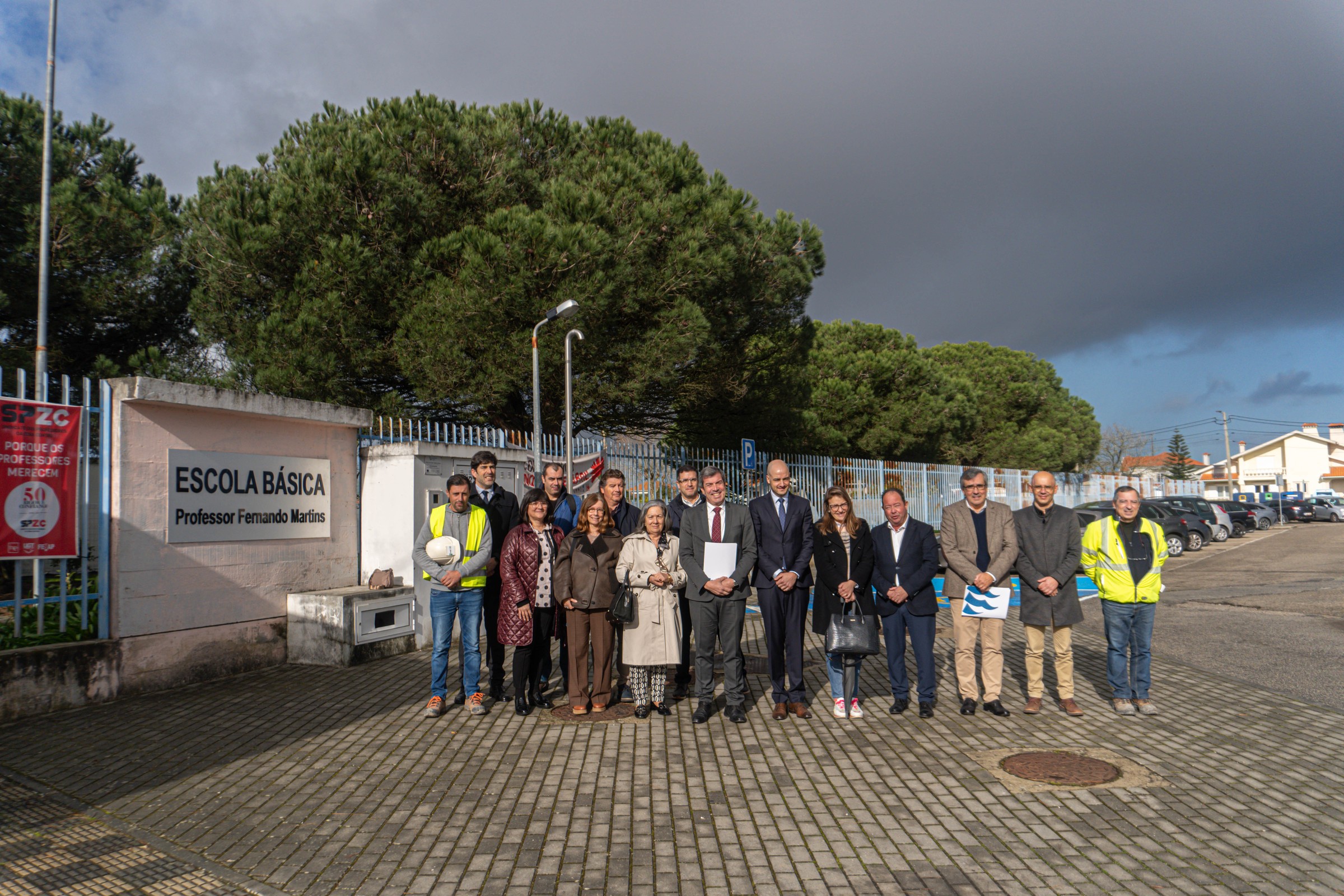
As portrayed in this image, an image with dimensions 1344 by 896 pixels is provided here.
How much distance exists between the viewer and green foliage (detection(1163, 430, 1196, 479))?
86.4 m

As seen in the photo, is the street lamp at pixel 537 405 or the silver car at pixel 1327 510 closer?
the street lamp at pixel 537 405

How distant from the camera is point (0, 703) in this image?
588 centimetres

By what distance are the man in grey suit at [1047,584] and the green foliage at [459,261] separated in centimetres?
953

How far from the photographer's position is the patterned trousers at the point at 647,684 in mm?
6020

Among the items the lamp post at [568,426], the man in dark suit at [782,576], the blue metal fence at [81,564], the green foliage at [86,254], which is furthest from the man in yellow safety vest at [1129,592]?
the green foliage at [86,254]

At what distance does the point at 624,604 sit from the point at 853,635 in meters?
1.63

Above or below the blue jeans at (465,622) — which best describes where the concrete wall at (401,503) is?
above

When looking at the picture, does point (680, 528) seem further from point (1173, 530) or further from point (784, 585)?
point (1173, 530)

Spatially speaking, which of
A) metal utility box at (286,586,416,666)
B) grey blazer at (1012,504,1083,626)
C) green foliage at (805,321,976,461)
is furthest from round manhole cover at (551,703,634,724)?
green foliage at (805,321,976,461)

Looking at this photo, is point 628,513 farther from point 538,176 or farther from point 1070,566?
point 538,176

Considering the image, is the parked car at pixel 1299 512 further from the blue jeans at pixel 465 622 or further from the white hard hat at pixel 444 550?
the white hard hat at pixel 444 550

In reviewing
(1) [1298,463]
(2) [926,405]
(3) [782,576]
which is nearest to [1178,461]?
(1) [1298,463]

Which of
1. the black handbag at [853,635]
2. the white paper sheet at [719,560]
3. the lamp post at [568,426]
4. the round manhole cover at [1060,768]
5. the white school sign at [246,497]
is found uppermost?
the lamp post at [568,426]

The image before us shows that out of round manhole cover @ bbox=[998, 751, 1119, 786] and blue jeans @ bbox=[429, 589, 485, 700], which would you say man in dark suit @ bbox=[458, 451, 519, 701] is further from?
round manhole cover @ bbox=[998, 751, 1119, 786]
